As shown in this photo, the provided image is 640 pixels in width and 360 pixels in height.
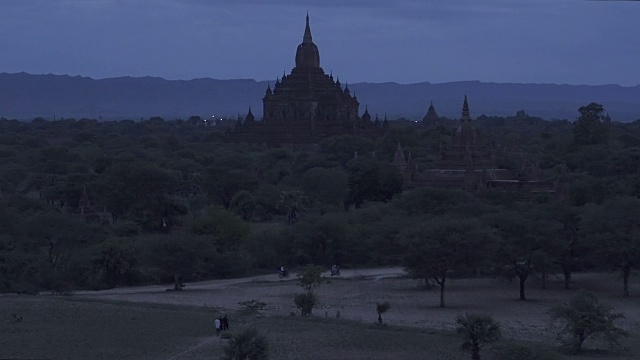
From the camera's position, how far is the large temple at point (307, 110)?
8431 cm

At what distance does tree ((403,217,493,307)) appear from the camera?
34.4 metres

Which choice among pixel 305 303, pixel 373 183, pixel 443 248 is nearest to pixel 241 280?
pixel 443 248

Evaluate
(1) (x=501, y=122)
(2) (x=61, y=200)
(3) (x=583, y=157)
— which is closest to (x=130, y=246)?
(2) (x=61, y=200)

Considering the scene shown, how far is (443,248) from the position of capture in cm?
3441

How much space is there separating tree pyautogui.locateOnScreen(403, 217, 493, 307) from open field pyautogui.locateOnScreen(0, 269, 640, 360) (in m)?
0.80

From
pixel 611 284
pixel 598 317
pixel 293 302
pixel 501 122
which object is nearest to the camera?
pixel 598 317

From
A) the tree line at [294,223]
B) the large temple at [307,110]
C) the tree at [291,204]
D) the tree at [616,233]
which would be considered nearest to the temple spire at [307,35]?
the large temple at [307,110]

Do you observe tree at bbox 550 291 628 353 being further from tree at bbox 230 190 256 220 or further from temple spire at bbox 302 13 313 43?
temple spire at bbox 302 13 313 43

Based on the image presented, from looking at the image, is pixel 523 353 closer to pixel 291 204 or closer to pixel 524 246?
pixel 524 246

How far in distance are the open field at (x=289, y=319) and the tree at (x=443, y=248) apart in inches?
31.7

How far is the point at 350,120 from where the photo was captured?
3418 inches

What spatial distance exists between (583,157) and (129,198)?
1068 inches

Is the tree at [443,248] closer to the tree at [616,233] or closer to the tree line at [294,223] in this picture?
the tree line at [294,223]

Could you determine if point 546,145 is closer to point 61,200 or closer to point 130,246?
point 61,200
